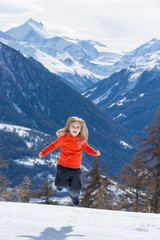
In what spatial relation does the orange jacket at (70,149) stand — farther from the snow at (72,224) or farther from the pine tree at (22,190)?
the pine tree at (22,190)

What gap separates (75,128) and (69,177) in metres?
1.08

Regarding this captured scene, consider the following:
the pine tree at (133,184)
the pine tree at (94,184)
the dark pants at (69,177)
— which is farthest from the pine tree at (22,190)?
the dark pants at (69,177)

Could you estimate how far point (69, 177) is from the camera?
6.42 m

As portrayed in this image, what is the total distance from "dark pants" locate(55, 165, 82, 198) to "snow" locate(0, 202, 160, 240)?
0.43 meters

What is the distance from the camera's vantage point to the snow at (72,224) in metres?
4.30

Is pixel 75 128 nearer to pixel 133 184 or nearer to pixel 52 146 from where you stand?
pixel 52 146

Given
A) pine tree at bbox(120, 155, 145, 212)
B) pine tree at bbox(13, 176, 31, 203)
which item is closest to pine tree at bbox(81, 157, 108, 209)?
pine tree at bbox(120, 155, 145, 212)

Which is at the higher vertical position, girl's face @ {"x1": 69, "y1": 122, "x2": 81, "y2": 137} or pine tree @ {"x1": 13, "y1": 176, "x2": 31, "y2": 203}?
girl's face @ {"x1": 69, "y1": 122, "x2": 81, "y2": 137}

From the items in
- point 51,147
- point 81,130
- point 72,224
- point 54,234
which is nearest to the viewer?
point 54,234

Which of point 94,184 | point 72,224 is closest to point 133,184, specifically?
point 94,184

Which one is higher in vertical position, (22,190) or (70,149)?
(70,149)

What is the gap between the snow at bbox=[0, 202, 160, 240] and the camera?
169 inches

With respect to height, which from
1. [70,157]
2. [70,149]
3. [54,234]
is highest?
[70,149]

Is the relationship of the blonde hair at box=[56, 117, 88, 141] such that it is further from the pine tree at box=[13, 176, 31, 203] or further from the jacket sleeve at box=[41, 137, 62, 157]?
the pine tree at box=[13, 176, 31, 203]
